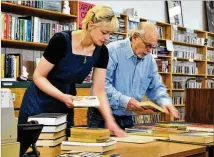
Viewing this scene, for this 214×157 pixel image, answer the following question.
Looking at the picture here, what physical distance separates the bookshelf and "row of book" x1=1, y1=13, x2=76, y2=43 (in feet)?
0.23

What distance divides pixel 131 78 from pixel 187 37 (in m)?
5.54

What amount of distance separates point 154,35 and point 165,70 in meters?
4.67

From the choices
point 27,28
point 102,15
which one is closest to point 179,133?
point 102,15

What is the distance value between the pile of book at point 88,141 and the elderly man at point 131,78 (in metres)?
0.69

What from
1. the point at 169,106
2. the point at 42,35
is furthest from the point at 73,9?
the point at 169,106

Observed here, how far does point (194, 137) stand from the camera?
2.19 m

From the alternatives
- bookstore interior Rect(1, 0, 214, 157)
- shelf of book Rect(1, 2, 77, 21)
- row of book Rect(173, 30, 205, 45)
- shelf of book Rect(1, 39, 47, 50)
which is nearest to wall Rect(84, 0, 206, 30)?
row of book Rect(173, 30, 205, 45)

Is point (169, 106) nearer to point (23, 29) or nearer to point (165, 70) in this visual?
point (23, 29)

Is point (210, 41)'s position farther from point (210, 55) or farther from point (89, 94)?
point (89, 94)

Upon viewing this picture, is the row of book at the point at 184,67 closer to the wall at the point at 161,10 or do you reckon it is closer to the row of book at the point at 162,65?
the row of book at the point at 162,65

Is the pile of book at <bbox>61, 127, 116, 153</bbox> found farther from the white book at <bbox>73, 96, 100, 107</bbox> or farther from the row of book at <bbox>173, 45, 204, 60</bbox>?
the row of book at <bbox>173, 45, 204, 60</bbox>

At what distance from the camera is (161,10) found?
7.42 m

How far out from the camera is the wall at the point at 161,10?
6.52 meters

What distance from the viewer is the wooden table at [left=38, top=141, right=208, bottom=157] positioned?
1.75 meters
